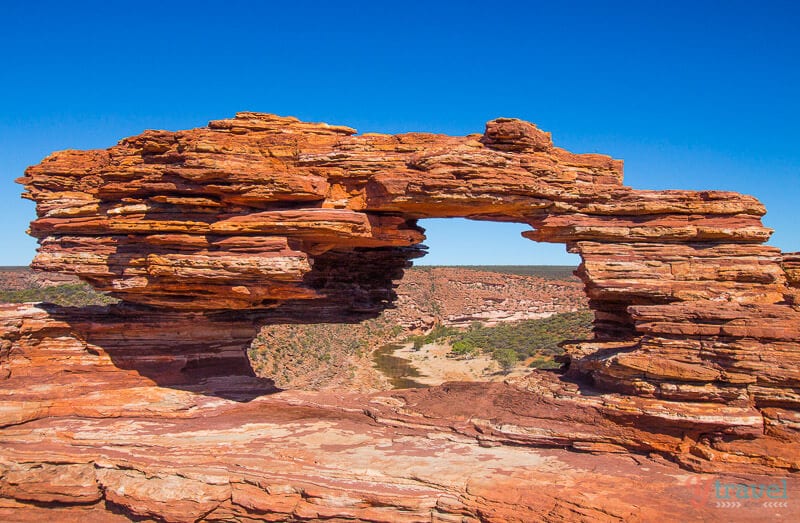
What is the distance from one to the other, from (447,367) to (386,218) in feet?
96.8

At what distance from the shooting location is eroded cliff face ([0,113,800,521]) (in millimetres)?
13500

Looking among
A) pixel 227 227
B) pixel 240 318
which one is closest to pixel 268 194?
pixel 227 227

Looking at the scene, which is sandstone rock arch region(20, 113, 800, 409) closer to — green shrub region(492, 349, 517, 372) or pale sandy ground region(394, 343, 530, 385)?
pale sandy ground region(394, 343, 530, 385)

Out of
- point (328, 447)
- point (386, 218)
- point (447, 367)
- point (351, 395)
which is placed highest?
point (386, 218)

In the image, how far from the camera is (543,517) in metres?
12.5

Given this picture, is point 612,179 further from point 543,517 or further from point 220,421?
point 220,421

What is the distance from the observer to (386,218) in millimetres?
17438

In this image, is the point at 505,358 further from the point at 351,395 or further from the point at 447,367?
the point at 351,395

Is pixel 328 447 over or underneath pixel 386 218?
underneath

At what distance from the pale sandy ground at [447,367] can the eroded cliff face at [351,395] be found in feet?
70.2

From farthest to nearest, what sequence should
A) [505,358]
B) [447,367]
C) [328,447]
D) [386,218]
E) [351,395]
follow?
[447,367] → [505,358] → [351,395] → [386,218] → [328,447]

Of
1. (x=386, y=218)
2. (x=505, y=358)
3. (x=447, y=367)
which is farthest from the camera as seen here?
(x=447, y=367)

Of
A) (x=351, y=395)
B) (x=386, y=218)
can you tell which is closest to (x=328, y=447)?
(x=351, y=395)

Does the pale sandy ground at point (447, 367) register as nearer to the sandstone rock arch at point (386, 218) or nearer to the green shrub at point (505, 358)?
the green shrub at point (505, 358)
